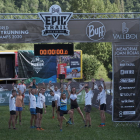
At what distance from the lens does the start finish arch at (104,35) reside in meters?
12.8

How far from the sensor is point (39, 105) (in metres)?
13.4

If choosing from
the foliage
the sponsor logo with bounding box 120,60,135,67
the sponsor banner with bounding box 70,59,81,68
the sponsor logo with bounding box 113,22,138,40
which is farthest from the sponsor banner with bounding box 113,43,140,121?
the foliage

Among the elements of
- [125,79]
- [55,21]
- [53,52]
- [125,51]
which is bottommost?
[125,79]

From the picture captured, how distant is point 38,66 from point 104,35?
70.8 ft

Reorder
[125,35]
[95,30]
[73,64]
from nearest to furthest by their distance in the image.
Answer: [95,30]
[125,35]
[73,64]

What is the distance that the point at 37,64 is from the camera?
34094 mm

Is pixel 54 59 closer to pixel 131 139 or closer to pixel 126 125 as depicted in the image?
pixel 126 125

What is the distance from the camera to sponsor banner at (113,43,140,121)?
13.6m

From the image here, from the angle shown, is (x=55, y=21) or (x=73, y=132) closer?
(x=55, y=21)

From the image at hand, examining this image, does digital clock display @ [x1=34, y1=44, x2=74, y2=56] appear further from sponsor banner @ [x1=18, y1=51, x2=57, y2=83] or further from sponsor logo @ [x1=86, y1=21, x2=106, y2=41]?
sponsor banner @ [x1=18, y1=51, x2=57, y2=83]

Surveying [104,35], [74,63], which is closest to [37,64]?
[74,63]

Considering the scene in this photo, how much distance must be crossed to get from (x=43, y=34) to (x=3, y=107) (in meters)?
10.7

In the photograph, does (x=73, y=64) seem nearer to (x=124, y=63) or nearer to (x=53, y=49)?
(x=124, y=63)

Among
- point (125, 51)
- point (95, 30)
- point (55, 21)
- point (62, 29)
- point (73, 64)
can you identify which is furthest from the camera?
point (73, 64)
